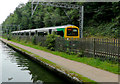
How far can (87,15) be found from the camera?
118 ft

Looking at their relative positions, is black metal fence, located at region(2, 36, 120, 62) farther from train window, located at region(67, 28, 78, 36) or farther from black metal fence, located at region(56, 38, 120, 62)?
train window, located at region(67, 28, 78, 36)

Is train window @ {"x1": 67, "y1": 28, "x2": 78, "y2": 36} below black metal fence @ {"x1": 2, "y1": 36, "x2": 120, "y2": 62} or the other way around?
the other way around

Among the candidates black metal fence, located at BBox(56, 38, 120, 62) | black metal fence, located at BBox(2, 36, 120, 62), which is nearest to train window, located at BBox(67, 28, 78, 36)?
black metal fence, located at BBox(2, 36, 120, 62)

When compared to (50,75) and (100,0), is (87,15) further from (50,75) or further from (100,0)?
(50,75)

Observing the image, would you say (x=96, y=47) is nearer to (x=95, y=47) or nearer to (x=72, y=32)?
(x=95, y=47)

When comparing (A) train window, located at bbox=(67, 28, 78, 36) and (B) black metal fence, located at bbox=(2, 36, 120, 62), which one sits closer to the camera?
(B) black metal fence, located at bbox=(2, 36, 120, 62)

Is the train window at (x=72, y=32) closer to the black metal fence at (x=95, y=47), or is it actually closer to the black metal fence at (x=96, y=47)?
the black metal fence at (x=95, y=47)

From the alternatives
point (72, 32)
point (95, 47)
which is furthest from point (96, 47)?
point (72, 32)

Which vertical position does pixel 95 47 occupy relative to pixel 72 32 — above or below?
below

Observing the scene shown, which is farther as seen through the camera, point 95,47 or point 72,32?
point 72,32

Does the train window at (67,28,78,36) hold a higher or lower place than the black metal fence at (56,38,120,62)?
higher

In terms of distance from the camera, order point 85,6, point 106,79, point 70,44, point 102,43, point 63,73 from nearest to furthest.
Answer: point 106,79
point 63,73
point 102,43
point 70,44
point 85,6

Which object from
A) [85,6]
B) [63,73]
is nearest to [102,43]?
[63,73]

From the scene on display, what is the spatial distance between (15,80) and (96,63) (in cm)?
437
